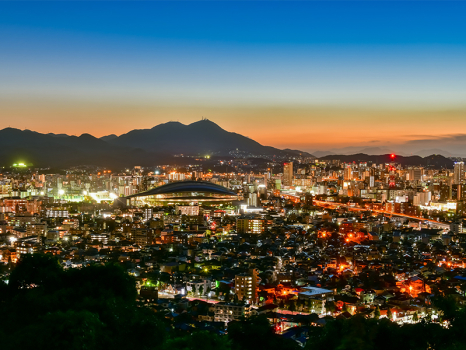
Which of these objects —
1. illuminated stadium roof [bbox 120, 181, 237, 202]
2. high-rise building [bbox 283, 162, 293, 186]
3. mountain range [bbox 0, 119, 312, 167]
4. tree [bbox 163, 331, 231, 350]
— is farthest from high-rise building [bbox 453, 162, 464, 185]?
tree [bbox 163, 331, 231, 350]

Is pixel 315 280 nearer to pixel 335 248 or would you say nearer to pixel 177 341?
pixel 335 248

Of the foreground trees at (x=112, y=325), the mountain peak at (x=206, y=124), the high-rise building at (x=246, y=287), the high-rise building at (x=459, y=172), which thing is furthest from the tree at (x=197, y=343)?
the mountain peak at (x=206, y=124)

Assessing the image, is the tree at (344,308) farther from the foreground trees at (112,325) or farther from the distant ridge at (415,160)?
the distant ridge at (415,160)

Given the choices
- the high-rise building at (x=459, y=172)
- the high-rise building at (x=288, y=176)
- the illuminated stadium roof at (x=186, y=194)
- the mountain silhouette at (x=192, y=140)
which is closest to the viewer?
the illuminated stadium roof at (x=186, y=194)

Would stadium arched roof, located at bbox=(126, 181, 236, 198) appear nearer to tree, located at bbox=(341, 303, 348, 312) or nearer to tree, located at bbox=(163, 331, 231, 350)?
tree, located at bbox=(341, 303, 348, 312)

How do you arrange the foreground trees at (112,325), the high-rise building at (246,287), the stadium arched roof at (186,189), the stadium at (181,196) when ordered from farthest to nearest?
the stadium arched roof at (186,189) < the stadium at (181,196) < the high-rise building at (246,287) < the foreground trees at (112,325)

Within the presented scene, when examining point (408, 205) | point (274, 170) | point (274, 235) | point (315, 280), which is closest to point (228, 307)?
point (315, 280)
